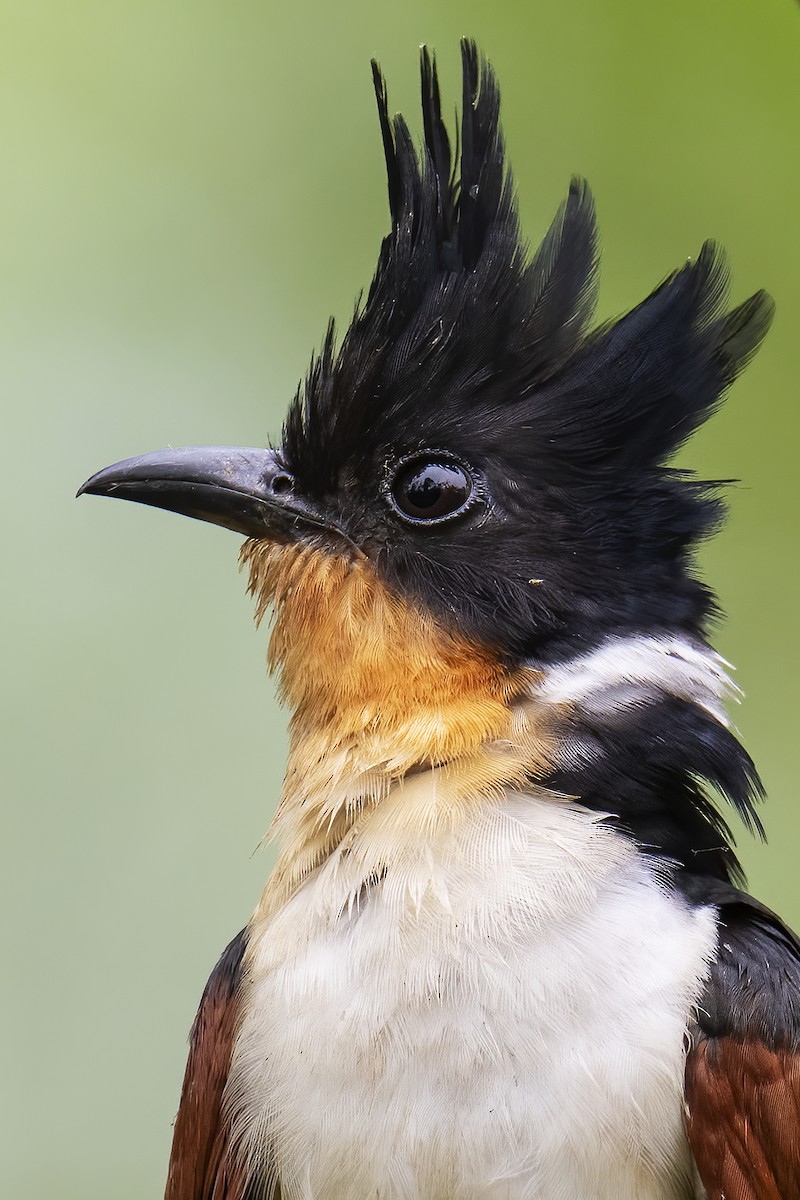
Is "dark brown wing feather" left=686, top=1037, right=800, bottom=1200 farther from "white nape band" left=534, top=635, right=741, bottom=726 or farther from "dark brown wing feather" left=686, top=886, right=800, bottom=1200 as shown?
"white nape band" left=534, top=635, right=741, bottom=726

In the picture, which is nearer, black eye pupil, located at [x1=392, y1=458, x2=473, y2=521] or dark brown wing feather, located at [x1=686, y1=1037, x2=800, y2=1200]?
dark brown wing feather, located at [x1=686, y1=1037, x2=800, y2=1200]

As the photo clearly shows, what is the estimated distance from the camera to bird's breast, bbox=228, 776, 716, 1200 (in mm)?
1505

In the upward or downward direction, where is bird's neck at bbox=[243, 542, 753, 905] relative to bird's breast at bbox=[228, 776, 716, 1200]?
upward

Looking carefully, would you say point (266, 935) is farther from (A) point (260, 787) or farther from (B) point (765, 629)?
(B) point (765, 629)

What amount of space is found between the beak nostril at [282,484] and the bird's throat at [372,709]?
10 centimetres

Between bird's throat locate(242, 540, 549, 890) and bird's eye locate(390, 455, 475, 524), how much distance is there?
0.11 metres

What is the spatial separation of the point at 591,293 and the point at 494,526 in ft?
1.31

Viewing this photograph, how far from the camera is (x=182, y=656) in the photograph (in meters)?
3.40

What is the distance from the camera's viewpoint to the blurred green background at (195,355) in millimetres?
3193

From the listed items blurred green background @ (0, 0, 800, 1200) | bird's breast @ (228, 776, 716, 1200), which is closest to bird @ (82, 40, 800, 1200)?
bird's breast @ (228, 776, 716, 1200)

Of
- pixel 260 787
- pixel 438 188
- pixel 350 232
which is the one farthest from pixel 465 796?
pixel 350 232

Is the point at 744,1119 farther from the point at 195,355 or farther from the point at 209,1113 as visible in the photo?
the point at 195,355

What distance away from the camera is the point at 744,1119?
1501mm

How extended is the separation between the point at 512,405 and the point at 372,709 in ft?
1.63
